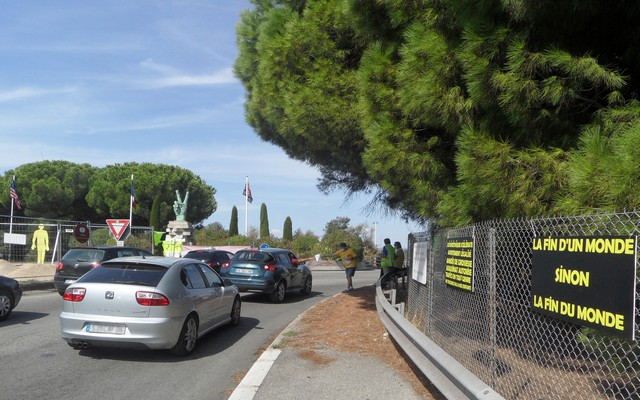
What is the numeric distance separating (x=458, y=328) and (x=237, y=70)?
10996 millimetres

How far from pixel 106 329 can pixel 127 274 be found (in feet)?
2.96

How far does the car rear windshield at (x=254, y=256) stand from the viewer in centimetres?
1605

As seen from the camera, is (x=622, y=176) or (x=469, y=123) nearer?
(x=622, y=176)

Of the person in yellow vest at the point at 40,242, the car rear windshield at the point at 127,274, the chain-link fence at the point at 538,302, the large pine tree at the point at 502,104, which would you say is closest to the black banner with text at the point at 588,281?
the chain-link fence at the point at 538,302

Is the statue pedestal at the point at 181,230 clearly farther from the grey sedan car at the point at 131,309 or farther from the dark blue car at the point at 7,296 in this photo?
the grey sedan car at the point at 131,309

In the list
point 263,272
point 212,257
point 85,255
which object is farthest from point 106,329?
point 212,257

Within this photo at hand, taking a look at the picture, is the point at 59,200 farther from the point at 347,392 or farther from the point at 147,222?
the point at 347,392

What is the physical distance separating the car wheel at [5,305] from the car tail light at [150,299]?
5.20 m

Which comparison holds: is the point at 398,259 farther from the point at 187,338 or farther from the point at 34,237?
the point at 34,237

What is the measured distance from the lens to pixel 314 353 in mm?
8203

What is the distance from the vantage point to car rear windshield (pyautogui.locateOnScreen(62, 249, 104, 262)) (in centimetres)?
1503

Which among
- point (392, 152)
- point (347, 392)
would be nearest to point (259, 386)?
point (347, 392)

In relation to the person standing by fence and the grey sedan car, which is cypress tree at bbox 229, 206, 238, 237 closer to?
the person standing by fence

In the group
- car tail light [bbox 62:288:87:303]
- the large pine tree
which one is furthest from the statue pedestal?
the large pine tree
